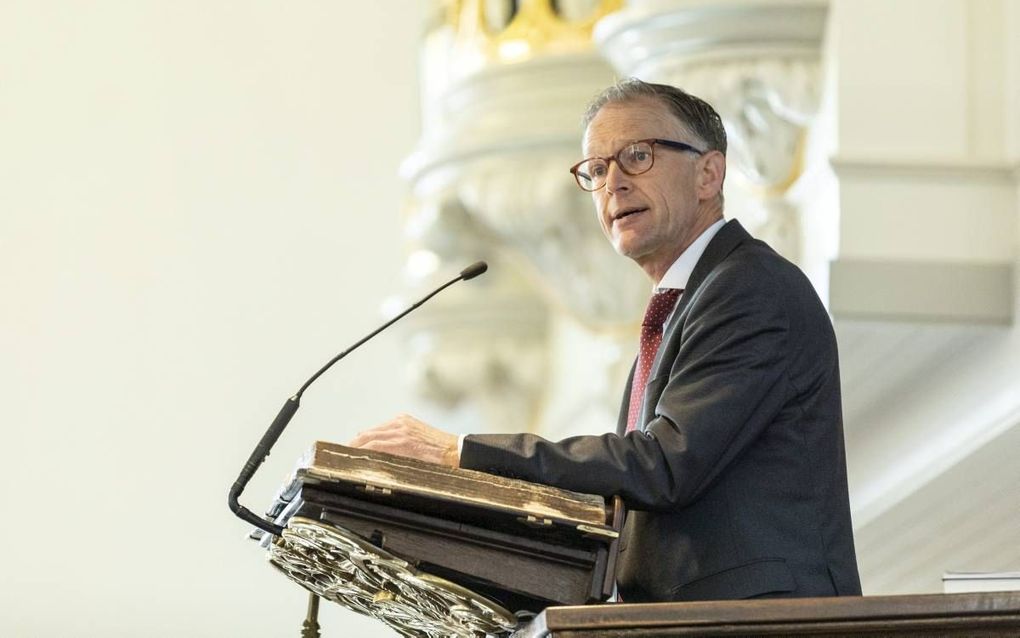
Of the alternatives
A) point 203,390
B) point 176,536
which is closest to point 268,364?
point 203,390

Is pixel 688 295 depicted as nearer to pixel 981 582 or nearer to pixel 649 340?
pixel 649 340

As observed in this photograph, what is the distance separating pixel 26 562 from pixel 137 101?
2614 mm

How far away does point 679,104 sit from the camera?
121 inches

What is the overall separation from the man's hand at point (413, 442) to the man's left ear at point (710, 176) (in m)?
0.64

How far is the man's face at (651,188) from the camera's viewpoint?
9.93ft

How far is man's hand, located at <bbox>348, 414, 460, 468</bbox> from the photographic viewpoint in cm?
267

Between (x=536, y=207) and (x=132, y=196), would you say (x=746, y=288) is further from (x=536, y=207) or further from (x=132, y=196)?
(x=132, y=196)

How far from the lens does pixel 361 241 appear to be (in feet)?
35.2

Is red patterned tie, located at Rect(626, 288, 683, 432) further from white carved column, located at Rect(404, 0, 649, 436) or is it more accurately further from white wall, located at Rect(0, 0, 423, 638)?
white wall, located at Rect(0, 0, 423, 638)

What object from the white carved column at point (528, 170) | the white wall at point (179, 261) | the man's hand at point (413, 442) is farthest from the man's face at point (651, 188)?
the white wall at point (179, 261)

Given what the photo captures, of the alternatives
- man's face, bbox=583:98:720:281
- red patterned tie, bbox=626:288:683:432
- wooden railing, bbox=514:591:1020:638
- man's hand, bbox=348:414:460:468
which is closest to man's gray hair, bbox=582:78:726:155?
man's face, bbox=583:98:720:281

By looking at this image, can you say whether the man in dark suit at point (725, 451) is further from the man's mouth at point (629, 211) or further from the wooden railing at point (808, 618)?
the wooden railing at point (808, 618)

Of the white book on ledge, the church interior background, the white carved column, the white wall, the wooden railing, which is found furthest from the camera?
the white wall

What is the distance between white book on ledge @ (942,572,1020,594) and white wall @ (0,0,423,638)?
784cm
